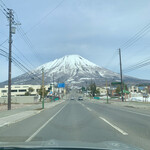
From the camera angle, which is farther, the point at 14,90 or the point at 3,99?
the point at 14,90

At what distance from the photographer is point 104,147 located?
14.6 ft

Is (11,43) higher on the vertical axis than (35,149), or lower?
higher

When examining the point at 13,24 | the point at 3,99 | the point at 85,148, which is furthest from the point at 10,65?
the point at 3,99

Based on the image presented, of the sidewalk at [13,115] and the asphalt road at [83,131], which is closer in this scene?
the asphalt road at [83,131]

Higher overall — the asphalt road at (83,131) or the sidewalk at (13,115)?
the asphalt road at (83,131)

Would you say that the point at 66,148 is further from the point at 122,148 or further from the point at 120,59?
the point at 120,59

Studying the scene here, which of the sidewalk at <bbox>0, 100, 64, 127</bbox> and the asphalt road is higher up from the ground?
the asphalt road

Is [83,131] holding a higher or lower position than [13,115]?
higher

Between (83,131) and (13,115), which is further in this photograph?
(13,115)

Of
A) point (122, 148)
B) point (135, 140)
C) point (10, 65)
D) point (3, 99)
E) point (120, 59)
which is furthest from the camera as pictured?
point (3, 99)

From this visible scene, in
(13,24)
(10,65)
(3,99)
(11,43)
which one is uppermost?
(13,24)

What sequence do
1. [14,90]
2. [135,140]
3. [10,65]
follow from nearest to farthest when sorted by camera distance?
[135,140], [10,65], [14,90]

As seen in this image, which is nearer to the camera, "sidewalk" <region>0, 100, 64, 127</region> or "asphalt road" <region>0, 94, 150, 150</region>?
"asphalt road" <region>0, 94, 150, 150</region>

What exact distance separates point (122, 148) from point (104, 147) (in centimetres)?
40
